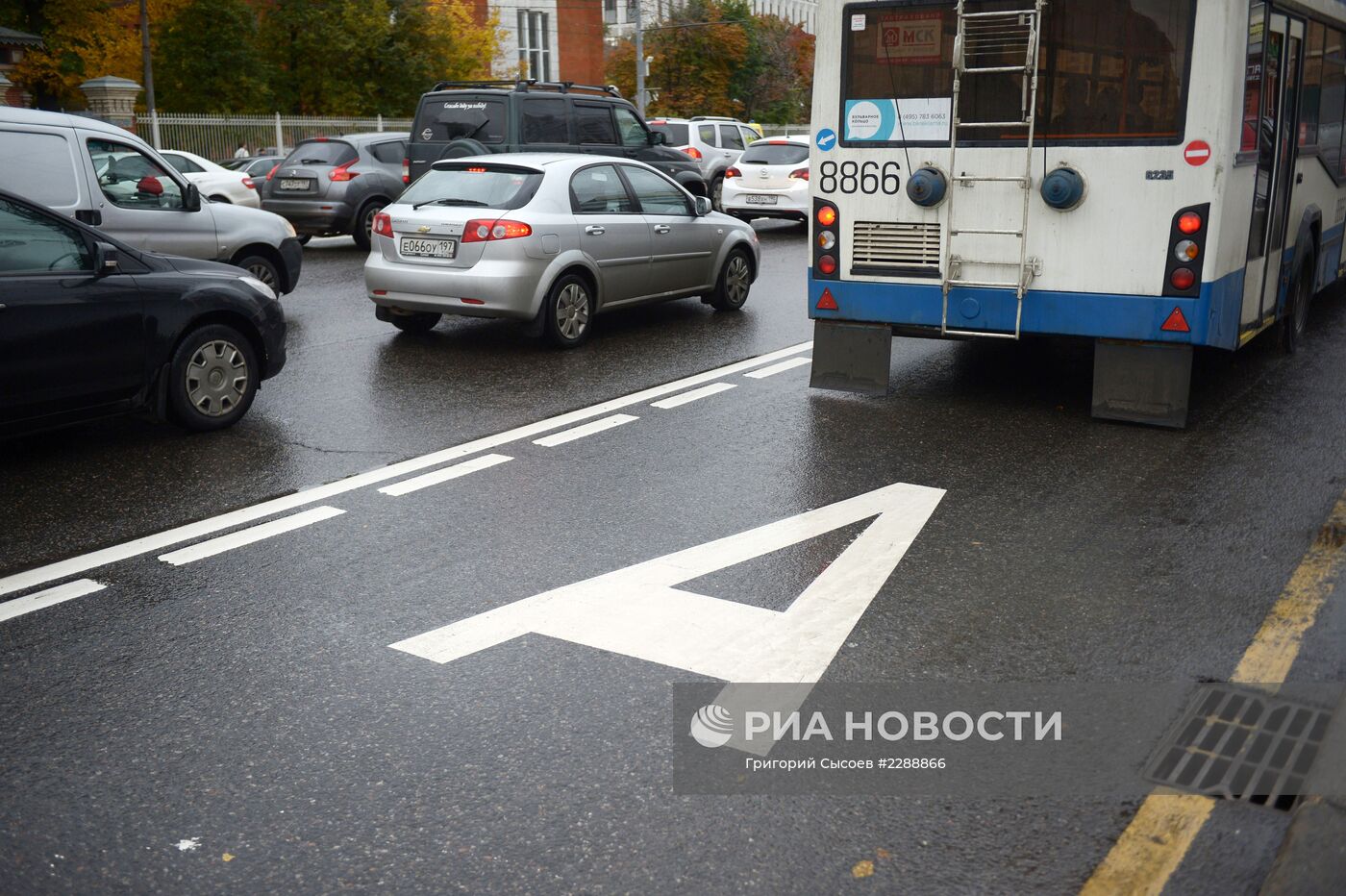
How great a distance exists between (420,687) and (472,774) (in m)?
0.66

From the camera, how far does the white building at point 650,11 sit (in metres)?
68.5

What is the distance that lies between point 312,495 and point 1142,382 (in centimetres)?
496

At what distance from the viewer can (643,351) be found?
10906 mm

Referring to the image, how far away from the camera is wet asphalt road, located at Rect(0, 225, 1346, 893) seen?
11.3ft

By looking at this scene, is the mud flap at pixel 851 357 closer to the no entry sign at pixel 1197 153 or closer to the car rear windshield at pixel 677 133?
the no entry sign at pixel 1197 153

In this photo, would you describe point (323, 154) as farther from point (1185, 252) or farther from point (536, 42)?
point (536, 42)

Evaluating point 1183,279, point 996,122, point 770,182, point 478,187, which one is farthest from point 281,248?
point 770,182

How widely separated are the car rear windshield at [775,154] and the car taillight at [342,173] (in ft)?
23.5

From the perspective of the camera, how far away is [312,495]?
6.69 m

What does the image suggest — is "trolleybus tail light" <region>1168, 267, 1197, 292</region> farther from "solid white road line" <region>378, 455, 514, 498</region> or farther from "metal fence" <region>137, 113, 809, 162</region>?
"metal fence" <region>137, 113, 809, 162</region>

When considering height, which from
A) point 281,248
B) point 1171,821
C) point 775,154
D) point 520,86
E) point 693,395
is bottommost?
point 1171,821

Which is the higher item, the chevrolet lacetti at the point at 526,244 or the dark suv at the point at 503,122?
the dark suv at the point at 503,122

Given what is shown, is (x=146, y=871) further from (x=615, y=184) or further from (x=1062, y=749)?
(x=615, y=184)

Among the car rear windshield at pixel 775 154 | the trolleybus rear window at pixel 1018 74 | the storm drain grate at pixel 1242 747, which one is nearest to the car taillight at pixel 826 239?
the trolleybus rear window at pixel 1018 74
